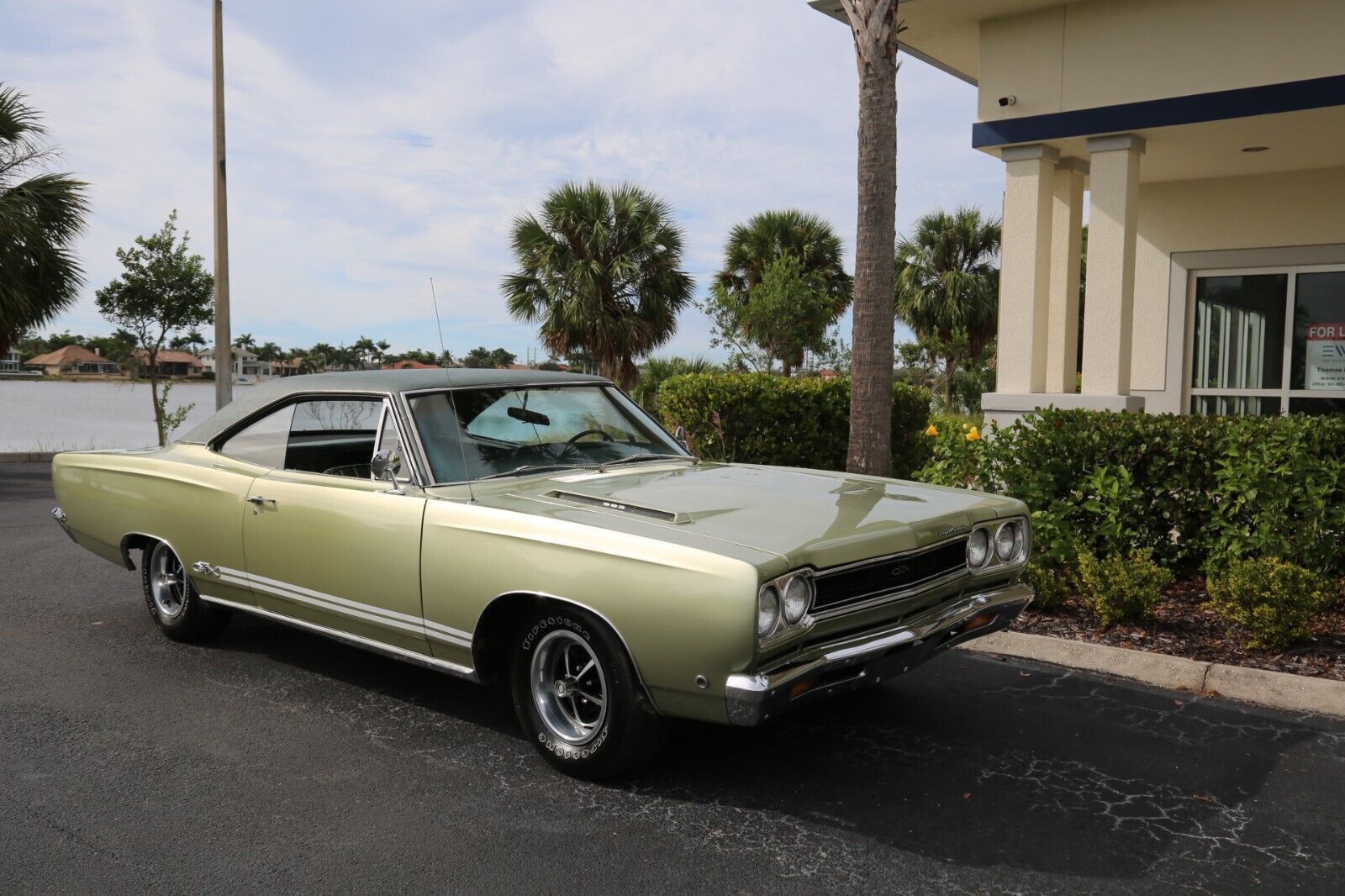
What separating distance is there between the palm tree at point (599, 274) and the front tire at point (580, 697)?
20.4 metres

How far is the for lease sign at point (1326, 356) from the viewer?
1155 centimetres

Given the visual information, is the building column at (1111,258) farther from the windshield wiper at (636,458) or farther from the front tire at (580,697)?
the front tire at (580,697)

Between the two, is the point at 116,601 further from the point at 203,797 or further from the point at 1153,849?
the point at 1153,849

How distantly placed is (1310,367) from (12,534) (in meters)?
13.1

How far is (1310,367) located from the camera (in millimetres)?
11781

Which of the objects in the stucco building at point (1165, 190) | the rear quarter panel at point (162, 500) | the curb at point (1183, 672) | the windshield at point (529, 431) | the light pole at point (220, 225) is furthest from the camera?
the light pole at point (220, 225)

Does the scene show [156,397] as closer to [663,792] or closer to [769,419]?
[769,419]

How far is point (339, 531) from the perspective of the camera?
4.67 meters

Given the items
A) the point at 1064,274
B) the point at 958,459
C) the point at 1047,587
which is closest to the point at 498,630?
the point at 1047,587

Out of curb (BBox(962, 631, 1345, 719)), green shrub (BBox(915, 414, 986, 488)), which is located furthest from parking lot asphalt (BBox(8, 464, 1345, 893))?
green shrub (BBox(915, 414, 986, 488))

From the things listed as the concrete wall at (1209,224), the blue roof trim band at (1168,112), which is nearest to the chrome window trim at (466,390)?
the blue roof trim band at (1168,112)

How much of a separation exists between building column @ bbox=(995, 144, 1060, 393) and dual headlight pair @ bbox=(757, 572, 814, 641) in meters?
8.00

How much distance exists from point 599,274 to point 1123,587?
63.8 feet

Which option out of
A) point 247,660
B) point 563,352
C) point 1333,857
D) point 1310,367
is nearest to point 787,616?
point 1333,857
